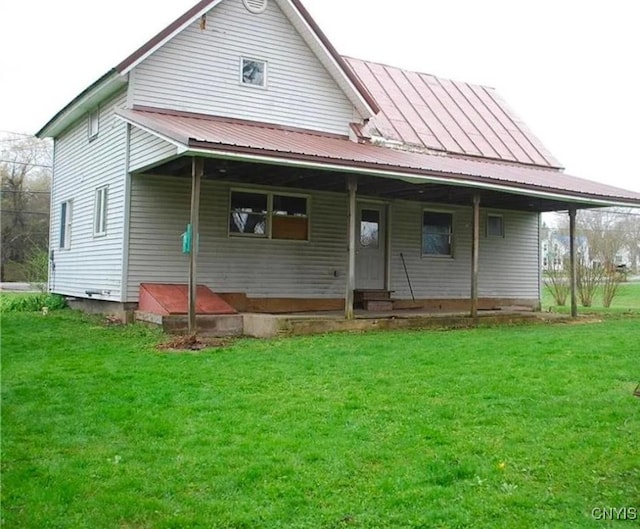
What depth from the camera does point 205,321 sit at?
1106cm

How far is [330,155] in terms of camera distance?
11008 millimetres

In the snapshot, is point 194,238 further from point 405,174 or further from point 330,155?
point 405,174

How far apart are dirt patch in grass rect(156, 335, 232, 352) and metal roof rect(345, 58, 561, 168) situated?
309 inches

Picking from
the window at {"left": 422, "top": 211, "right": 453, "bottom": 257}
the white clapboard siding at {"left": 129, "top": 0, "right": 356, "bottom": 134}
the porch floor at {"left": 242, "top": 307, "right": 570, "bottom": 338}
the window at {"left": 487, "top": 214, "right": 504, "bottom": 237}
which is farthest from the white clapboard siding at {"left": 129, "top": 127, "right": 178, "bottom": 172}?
the window at {"left": 487, "top": 214, "right": 504, "bottom": 237}

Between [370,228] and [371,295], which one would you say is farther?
[370,228]

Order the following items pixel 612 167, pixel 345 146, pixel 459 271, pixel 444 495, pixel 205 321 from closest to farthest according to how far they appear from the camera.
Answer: pixel 444 495, pixel 205 321, pixel 345 146, pixel 459 271, pixel 612 167

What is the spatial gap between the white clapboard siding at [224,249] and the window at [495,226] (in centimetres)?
491

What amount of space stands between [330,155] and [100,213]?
5.86 m

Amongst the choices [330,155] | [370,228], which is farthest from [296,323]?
[370,228]

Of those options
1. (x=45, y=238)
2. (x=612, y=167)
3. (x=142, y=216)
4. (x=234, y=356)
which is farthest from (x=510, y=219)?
(x=612, y=167)

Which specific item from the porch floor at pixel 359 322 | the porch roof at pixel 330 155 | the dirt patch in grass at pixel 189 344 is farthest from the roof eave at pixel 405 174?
the dirt patch in grass at pixel 189 344

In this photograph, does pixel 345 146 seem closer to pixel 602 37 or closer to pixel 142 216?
pixel 142 216

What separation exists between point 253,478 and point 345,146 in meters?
Answer: 10.0

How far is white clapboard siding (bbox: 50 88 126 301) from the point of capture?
42.5 feet
